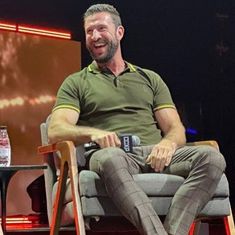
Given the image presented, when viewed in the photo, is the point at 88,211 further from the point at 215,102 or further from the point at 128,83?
the point at 215,102

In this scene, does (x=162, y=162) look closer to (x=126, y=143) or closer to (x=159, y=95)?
(x=126, y=143)

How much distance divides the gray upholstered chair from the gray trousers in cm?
6

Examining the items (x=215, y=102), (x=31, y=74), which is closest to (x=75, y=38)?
(x=31, y=74)

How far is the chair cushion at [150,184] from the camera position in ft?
6.91

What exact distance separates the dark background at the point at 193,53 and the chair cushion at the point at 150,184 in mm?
2998

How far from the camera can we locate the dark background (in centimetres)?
525

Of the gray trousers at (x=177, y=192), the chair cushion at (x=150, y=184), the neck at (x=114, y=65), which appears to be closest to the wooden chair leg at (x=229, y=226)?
the chair cushion at (x=150, y=184)

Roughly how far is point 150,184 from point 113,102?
0.49 metres

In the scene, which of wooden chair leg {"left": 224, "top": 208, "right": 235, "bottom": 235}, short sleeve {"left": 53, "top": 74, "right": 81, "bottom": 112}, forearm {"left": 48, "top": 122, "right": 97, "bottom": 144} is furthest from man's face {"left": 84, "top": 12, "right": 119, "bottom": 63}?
wooden chair leg {"left": 224, "top": 208, "right": 235, "bottom": 235}

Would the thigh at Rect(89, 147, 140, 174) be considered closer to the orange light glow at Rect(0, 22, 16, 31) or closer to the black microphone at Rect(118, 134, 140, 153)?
the black microphone at Rect(118, 134, 140, 153)

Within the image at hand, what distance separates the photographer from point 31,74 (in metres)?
4.63

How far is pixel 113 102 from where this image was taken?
250 cm

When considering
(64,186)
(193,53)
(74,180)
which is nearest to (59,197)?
(64,186)

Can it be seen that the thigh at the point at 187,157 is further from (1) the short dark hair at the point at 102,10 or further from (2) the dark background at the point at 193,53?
(2) the dark background at the point at 193,53
